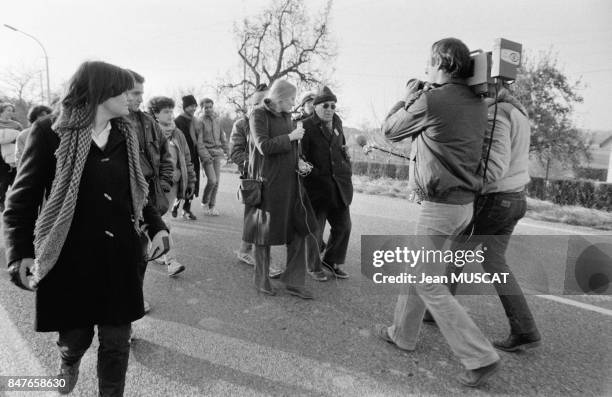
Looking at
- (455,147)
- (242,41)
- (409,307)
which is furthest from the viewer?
(242,41)

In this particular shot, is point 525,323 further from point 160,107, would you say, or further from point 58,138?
point 160,107

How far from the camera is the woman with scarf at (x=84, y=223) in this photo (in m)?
1.81

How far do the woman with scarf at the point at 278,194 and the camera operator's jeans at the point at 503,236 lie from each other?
4.85 ft

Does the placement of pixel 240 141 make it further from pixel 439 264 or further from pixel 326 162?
pixel 439 264

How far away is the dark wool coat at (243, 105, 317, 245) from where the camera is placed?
3527 mm

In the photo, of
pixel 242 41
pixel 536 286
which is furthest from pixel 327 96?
pixel 242 41

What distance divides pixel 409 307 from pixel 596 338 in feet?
4.67

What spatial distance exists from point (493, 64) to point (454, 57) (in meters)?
0.24

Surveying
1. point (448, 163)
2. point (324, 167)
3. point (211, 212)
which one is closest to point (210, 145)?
point (211, 212)

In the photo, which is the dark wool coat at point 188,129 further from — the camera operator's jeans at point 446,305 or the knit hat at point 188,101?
the camera operator's jeans at point 446,305

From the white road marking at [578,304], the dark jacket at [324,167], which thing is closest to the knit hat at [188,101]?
the dark jacket at [324,167]

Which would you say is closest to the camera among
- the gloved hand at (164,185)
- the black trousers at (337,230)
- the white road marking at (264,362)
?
the white road marking at (264,362)

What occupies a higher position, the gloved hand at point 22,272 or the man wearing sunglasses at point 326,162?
the man wearing sunglasses at point 326,162

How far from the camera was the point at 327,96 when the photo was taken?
3979mm
